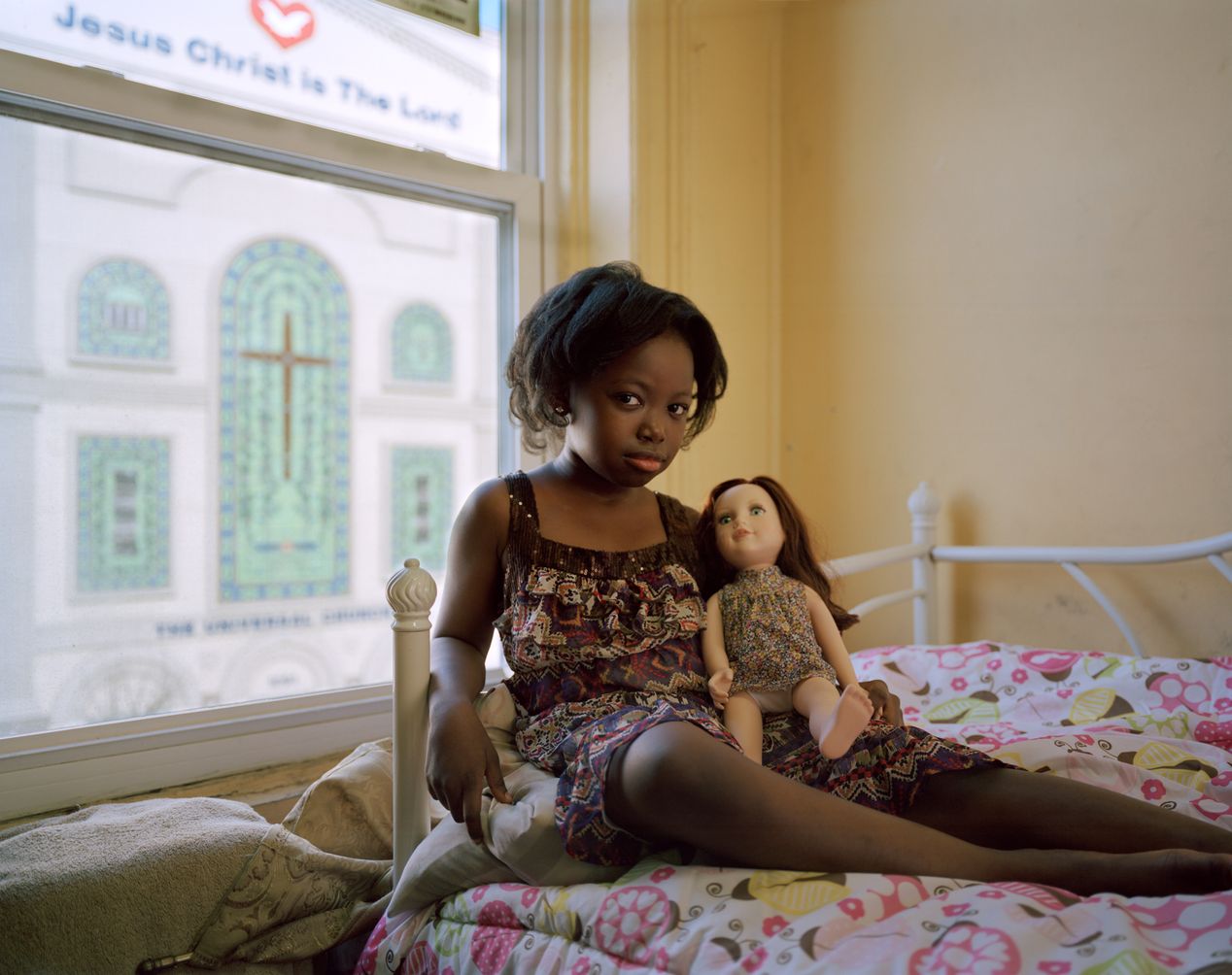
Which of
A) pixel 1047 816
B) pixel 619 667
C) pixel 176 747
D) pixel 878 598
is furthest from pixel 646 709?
pixel 878 598

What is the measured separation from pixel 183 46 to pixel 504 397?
73cm

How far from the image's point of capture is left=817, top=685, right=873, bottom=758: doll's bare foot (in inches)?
32.6

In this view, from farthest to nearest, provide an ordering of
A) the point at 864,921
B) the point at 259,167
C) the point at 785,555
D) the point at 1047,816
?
the point at 259,167 < the point at 785,555 < the point at 1047,816 < the point at 864,921

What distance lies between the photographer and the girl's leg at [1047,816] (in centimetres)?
77

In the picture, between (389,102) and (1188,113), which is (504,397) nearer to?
(389,102)

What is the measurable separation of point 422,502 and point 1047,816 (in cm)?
109

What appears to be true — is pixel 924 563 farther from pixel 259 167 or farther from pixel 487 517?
pixel 259 167

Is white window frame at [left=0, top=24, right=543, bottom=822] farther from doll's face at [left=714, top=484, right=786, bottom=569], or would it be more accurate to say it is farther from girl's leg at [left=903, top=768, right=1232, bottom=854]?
girl's leg at [left=903, top=768, right=1232, bottom=854]

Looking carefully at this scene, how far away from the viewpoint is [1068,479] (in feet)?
5.22

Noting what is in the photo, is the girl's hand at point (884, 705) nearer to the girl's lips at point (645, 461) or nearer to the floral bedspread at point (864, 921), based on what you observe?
the floral bedspread at point (864, 921)

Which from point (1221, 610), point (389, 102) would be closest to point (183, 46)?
point (389, 102)

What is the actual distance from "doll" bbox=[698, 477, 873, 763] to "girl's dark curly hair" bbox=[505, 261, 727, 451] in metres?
0.14

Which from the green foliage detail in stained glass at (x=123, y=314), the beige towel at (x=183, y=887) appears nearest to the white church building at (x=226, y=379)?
the green foliage detail in stained glass at (x=123, y=314)

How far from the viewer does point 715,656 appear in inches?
39.1
